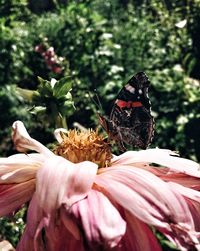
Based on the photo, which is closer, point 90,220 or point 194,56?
point 90,220

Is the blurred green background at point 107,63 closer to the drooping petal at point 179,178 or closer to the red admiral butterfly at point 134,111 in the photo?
the red admiral butterfly at point 134,111

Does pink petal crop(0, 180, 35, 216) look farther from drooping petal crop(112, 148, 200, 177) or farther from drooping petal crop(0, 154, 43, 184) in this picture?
drooping petal crop(112, 148, 200, 177)

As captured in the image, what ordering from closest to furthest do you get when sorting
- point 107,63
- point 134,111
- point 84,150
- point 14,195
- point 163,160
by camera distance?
point 14,195, point 163,160, point 84,150, point 134,111, point 107,63

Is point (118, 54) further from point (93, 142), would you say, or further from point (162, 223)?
point (162, 223)

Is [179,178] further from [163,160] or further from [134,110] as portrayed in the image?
[134,110]

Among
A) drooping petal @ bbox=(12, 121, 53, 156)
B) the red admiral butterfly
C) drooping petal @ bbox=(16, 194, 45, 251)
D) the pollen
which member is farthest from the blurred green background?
drooping petal @ bbox=(16, 194, 45, 251)

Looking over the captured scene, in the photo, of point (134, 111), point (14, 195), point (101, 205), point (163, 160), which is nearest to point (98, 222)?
point (101, 205)

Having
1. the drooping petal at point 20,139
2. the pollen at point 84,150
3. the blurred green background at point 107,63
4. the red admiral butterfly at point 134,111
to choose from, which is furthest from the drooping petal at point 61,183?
the blurred green background at point 107,63

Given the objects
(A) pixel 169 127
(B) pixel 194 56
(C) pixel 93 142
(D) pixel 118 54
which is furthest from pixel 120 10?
(C) pixel 93 142
